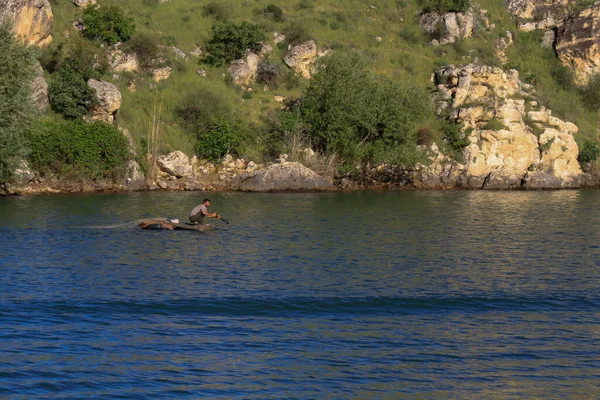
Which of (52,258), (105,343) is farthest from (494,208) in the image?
(105,343)

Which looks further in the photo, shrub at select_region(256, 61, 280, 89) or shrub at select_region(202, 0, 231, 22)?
shrub at select_region(202, 0, 231, 22)

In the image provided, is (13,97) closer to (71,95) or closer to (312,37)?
(71,95)

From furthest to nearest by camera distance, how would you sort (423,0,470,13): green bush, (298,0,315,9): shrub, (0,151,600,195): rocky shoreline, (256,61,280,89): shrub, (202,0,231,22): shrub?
(298,0,315,9): shrub → (423,0,470,13): green bush → (202,0,231,22): shrub → (256,61,280,89): shrub → (0,151,600,195): rocky shoreline

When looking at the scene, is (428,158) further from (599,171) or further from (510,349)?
(510,349)

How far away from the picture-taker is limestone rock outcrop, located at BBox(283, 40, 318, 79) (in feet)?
237

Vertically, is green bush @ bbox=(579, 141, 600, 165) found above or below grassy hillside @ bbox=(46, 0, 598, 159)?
below

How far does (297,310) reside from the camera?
2231cm

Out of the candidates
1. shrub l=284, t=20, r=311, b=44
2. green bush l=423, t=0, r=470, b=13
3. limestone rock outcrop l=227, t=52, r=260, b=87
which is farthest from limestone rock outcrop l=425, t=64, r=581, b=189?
limestone rock outcrop l=227, t=52, r=260, b=87

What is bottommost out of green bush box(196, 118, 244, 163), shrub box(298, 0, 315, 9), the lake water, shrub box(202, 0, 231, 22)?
the lake water

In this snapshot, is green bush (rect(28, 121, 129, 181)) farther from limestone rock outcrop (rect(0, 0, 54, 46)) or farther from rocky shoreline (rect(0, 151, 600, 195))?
limestone rock outcrop (rect(0, 0, 54, 46))

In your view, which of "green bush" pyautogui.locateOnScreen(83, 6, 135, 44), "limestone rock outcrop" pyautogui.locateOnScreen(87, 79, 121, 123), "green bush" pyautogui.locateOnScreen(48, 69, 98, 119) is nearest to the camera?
"green bush" pyautogui.locateOnScreen(48, 69, 98, 119)

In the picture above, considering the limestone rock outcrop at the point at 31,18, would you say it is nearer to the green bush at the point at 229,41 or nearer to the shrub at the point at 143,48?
the shrub at the point at 143,48

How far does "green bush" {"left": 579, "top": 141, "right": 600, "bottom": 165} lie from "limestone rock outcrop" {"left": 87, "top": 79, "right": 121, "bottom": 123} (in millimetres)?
34929

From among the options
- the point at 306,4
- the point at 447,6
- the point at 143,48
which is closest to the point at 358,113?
the point at 143,48
